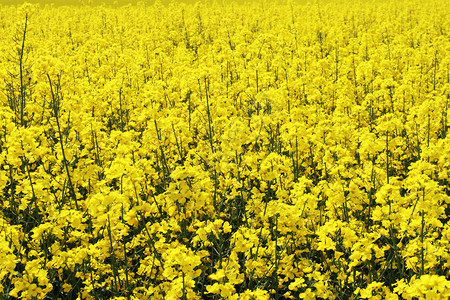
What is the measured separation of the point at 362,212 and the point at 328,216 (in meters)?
0.30

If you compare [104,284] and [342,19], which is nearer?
[104,284]

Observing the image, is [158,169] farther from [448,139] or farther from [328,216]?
[448,139]

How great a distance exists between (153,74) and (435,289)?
7115mm

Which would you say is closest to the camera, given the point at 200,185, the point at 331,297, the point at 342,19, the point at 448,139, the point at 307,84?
the point at 331,297

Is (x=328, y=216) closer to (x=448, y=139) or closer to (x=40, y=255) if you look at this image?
(x=448, y=139)

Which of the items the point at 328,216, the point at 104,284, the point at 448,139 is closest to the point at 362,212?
the point at 328,216

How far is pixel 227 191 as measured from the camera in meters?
4.43

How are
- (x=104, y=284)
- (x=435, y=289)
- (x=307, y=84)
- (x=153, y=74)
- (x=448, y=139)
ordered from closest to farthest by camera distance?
(x=435, y=289) → (x=104, y=284) → (x=448, y=139) → (x=307, y=84) → (x=153, y=74)

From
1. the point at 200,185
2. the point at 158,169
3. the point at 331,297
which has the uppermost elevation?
the point at 200,185

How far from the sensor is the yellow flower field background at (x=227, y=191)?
10.4ft

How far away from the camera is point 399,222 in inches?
130

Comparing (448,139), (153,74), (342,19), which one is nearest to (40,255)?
(448,139)

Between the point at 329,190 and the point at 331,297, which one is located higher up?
the point at 329,190

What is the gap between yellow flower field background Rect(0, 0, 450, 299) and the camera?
10.4 feet
